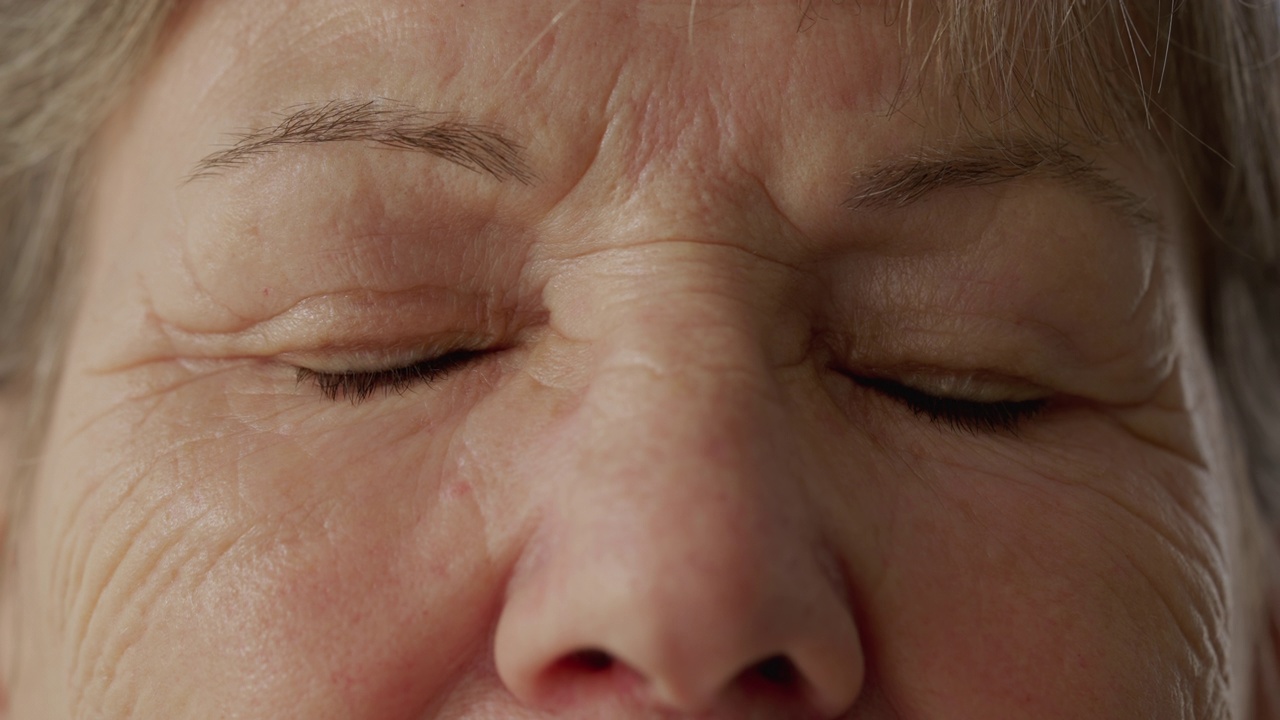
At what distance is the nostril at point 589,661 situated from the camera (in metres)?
0.96

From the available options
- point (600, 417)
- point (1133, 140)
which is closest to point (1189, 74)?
point (1133, 140)

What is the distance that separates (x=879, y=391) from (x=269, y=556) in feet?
2.03

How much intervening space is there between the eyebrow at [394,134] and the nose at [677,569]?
0.24 metres

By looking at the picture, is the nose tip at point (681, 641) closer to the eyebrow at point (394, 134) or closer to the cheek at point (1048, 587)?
the cheek at point (1048, 587)

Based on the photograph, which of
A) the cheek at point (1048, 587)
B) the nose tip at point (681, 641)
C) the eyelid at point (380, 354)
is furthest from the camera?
the eyelid at point (380, 354)

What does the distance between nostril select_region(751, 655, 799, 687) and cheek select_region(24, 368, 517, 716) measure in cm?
24

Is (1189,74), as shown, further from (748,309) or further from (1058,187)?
(748,309)

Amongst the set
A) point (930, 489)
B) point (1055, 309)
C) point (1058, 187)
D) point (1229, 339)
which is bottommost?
point (1229, 339)

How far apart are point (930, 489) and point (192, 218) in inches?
31.8

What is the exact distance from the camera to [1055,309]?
3.96 feet

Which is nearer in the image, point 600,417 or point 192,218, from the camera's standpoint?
point 600,417

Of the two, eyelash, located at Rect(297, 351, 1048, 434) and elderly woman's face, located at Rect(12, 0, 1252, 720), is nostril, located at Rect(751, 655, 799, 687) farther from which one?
eyelash, located at Rect(297, 351, 1048, 434)

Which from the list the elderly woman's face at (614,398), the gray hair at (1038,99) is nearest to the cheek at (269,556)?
the elderly woman's face at (614,398)

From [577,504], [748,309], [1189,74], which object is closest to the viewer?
[577,504]
